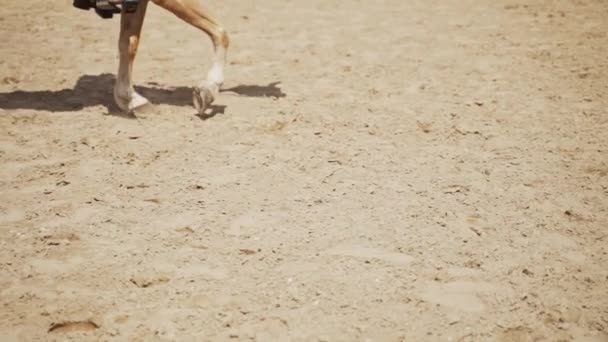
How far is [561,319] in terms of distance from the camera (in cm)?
194

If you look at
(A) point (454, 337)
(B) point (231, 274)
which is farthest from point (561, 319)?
(B) point (231, 274)

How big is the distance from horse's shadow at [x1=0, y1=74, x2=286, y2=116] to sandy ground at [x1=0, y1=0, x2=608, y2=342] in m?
0.02

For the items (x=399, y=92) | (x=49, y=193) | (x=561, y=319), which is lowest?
(x=49, y=193)

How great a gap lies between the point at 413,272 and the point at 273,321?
67 centimetres

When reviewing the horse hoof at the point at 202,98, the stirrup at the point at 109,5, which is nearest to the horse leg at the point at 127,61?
the stirrup at the point at 109,5

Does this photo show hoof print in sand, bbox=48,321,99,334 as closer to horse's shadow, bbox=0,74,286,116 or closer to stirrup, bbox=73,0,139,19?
horse's shadow, bbox=0,74,286,116

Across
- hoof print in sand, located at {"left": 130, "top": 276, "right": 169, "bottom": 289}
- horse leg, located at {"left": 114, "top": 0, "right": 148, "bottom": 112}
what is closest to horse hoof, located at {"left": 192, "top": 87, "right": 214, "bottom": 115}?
horse leg, located at {"left": 114, "top": 0, "right": 148, "bottom": 112}

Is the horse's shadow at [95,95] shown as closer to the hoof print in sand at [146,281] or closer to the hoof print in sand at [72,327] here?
the hoof print in sand at [146,281]

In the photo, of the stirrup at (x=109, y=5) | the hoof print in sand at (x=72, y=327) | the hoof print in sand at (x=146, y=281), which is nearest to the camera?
the hoof print in sand at (x=72, y=327)

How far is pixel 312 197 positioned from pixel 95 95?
2.42 meters

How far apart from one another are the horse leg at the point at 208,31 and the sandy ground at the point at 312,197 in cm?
17

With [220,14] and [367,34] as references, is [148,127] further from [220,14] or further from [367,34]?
[220,14]

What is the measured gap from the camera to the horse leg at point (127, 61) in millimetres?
3727

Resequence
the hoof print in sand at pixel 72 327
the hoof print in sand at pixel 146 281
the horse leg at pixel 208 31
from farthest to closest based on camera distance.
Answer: the horse leg at pixel 208 31 → the hoof print in sand at pixel 146 281 → the hoof print in sand at pixel 72 327
